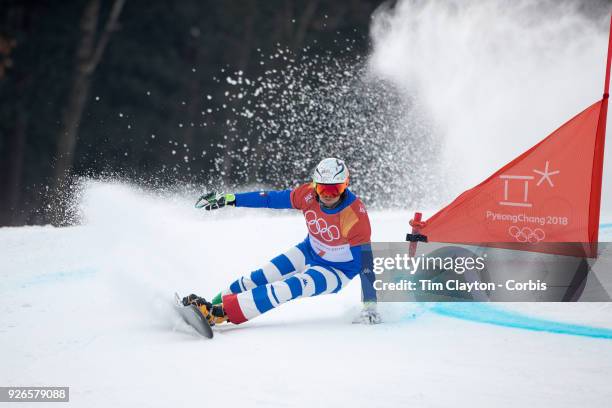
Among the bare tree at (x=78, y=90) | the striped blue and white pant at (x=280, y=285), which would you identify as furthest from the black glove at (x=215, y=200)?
the bare tree at (x=78, y=90)

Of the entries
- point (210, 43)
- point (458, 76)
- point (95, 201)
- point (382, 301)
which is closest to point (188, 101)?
point (210, 43)

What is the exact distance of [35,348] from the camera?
173 inches

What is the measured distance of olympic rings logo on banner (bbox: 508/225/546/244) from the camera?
17.6ft

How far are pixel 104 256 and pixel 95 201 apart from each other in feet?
2.36

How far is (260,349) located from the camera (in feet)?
14.3

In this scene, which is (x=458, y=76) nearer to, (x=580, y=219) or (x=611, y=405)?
(x=580, y=219)

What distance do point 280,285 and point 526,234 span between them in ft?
6.18

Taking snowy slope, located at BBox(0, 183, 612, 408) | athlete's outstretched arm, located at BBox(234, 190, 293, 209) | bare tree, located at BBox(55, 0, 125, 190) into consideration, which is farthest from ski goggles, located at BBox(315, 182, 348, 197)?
bare tree, located at BBox(55, 0, 125, 190)

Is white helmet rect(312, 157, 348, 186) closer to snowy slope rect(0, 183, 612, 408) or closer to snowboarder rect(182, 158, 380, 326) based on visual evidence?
snowboarder rect(182, 158, 380, 326)
